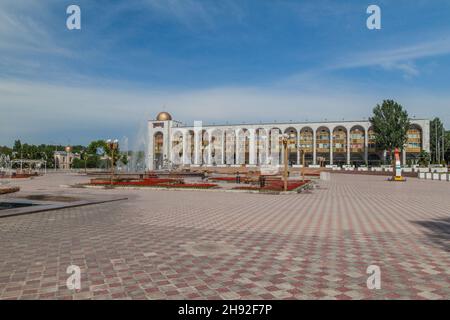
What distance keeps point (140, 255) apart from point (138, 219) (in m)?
4.01

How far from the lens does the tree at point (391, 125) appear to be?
198 ft

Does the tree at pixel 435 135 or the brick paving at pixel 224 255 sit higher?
the tree at pixel 435 135

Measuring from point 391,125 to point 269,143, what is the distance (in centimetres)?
2888

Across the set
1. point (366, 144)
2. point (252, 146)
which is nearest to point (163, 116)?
point (252, 146)

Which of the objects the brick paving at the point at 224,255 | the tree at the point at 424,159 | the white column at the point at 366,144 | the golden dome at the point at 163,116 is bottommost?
the brick paving at the point at 224,255

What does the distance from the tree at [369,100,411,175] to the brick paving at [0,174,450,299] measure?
2208 inches

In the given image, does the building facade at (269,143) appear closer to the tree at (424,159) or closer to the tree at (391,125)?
the tree at (424,159)

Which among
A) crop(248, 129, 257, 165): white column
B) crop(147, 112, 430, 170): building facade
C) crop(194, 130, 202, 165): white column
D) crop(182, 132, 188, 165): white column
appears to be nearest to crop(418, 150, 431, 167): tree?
crop(147, 112, 430, 170): building facade

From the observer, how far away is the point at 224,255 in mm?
5742

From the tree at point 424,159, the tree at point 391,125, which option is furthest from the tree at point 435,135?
the tree at point 391,125

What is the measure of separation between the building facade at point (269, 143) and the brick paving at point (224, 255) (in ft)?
192

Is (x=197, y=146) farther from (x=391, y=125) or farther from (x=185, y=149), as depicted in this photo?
(x=391, y=125)

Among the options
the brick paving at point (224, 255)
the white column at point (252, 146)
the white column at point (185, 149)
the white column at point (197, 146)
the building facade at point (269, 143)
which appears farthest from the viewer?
the white column at point (185, 149)
